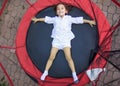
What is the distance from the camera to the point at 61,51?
434cm

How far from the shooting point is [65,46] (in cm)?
427

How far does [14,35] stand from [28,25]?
1.34ft

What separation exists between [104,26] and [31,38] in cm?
63


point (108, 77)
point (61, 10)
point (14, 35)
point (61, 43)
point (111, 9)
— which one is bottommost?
point (108, 77)

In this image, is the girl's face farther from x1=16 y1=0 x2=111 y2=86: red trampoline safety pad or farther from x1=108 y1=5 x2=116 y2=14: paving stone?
x1=108 y1=5 x2=116 y2=14: paving stone

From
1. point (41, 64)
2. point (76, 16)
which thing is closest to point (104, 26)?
point (76, 16)

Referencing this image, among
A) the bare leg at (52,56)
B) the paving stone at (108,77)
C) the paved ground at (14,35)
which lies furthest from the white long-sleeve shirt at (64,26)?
the paving stone at (108,77)

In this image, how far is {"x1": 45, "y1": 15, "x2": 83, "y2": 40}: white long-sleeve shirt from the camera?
4.28m

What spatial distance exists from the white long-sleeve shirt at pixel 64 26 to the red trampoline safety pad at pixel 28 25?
0.15 meters

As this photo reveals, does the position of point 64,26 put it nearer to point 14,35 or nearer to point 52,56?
point 52,56

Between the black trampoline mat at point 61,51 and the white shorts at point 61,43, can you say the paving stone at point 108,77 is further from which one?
the white shorts at point 61,43

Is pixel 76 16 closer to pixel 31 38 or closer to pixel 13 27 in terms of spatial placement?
pixel 31 38

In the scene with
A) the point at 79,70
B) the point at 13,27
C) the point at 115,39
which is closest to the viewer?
the point at 79,70

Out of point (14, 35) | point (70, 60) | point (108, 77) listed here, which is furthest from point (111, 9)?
point (14, 35)
